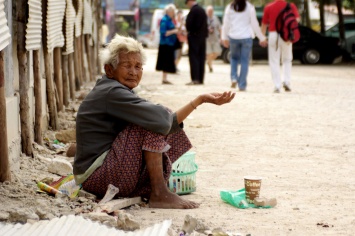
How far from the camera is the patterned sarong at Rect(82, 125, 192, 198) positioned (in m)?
5.84

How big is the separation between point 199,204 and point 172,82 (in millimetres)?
13797

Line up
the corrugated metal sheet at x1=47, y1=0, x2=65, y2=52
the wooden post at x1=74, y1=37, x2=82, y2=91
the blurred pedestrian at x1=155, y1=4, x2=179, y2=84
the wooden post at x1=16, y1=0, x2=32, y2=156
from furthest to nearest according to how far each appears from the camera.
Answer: the blurred pedestrian at x1=155, y1=4, x2=179, y2=84
the wooden post at x1=74, y1=37, x2=82, y2=91
the corrugated metal sheet at x1=47, y1=0, x2=65, y2=52
the wooden post at x1=16, y1=0, x2=32, y2=156

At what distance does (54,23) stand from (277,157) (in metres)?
3.19

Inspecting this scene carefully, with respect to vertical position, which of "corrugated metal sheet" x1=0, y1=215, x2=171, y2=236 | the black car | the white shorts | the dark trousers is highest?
"corrugated metal sheet" x1=0, y1=215, x2=171, y2=236

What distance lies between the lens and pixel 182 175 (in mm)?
6500

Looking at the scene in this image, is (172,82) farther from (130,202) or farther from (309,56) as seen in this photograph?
(130,202)

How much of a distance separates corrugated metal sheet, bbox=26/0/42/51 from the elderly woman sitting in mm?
2031

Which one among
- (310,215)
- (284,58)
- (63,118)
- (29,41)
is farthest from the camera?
(284,58)

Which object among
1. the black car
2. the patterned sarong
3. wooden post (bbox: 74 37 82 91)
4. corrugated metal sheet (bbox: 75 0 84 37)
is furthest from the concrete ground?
the black car

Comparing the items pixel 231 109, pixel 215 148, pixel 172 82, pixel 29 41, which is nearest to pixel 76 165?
pixel 29 41

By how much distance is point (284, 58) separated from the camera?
16.0 m

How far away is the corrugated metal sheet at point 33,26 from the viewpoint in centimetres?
808

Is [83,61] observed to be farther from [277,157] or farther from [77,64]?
[277,157]

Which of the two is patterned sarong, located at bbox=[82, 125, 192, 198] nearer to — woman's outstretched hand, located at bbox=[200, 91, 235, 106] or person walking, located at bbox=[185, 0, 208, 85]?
woman's outstretched hand, located at bbox=[200, 91, 235, 106]
